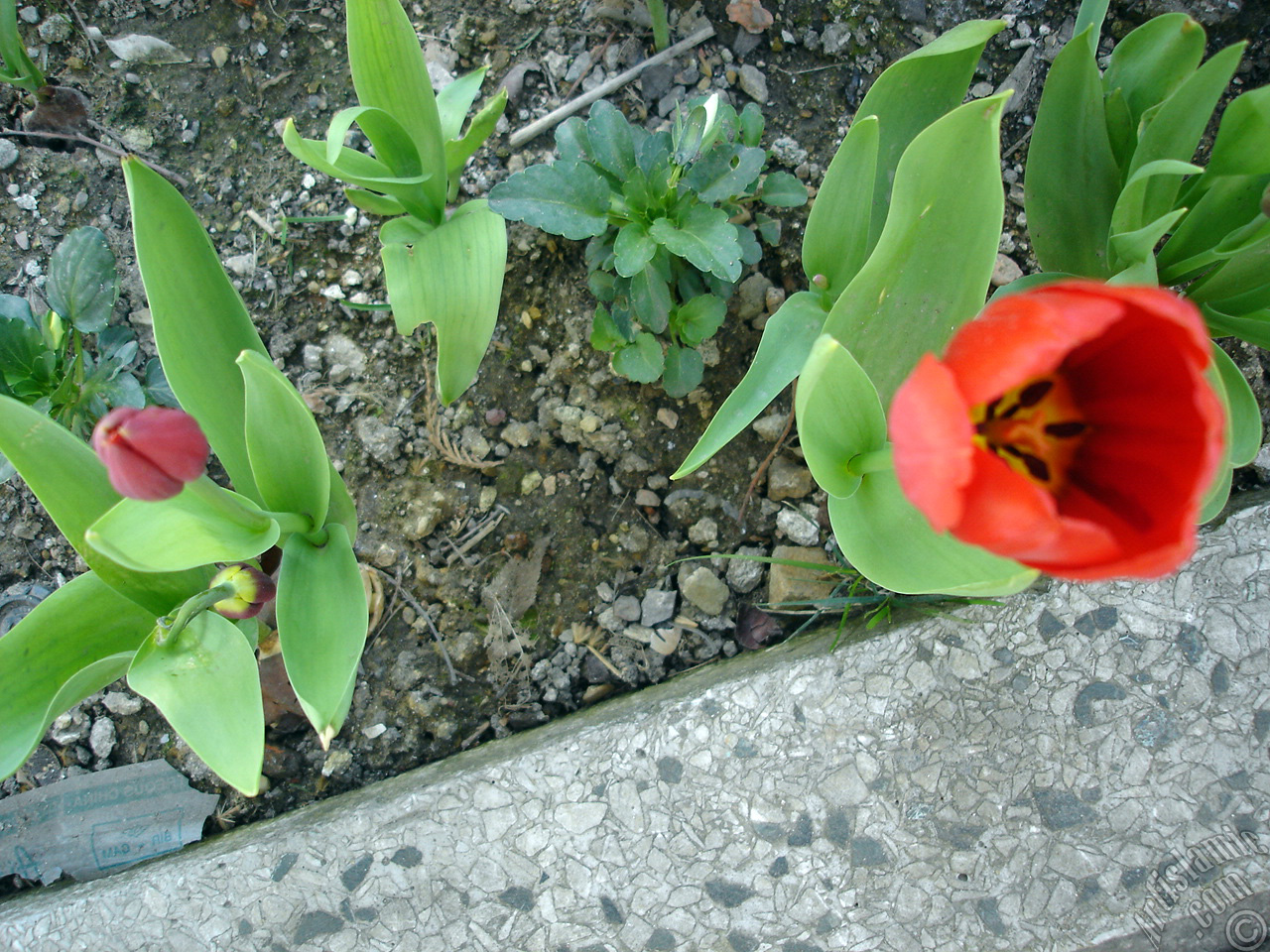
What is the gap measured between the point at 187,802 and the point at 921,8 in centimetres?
212

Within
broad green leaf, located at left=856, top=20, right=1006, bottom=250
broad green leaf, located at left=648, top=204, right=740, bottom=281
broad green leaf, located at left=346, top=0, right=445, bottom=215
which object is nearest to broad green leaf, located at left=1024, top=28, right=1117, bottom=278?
broad green leaf, located at left=856, top=20, right=1006, bottom=250

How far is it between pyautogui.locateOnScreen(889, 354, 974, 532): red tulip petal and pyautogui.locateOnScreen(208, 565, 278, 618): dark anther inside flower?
0.95 m

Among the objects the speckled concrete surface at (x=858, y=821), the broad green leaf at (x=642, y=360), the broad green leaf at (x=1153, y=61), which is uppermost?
the broad green leaf at (x=1153, y=61)

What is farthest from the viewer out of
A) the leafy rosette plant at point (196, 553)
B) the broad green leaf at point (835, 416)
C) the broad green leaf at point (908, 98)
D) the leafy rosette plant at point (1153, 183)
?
the broad green leaf at point (908, 98)

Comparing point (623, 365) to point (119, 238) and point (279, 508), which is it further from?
point (119, 238)

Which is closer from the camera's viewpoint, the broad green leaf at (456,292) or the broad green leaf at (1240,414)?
the broad green leaf at (1240,414)

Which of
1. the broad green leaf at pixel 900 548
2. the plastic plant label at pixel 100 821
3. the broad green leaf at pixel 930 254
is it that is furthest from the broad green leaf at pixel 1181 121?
the plastic plant label at pixel 100 821

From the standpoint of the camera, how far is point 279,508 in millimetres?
1277

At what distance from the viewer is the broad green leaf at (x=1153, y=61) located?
1.26 m

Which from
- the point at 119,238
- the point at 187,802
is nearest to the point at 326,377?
the point at 119,238

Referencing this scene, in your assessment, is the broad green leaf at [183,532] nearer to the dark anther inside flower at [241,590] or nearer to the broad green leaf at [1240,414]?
the dark anther inside flower at [241,590]

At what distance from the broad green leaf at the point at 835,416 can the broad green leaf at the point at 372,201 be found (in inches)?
35.5

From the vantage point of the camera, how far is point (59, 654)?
117 centimetres

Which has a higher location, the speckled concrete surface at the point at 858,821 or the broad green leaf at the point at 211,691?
the broad green leaf at the point at 211,691
